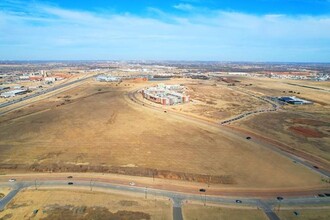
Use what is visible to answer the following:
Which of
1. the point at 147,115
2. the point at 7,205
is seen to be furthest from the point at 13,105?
the point at 7,205

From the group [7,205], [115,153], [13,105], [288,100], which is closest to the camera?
[7,205]

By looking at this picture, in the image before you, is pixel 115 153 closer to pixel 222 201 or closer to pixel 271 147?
pixel 222 201

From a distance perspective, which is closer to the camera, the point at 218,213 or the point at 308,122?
the point at 218,213

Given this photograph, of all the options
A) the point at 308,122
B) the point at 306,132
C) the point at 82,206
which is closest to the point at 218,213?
the point at 82,206

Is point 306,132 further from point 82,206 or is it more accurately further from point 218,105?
point 82,206

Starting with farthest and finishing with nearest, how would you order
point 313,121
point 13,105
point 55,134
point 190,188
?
point 13,105
point 313,121
point 55,134
point 190,188

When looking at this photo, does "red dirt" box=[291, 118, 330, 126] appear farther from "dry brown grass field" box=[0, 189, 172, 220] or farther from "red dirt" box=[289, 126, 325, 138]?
"dry brown grass field" box=[0, 189, 172, 220]
